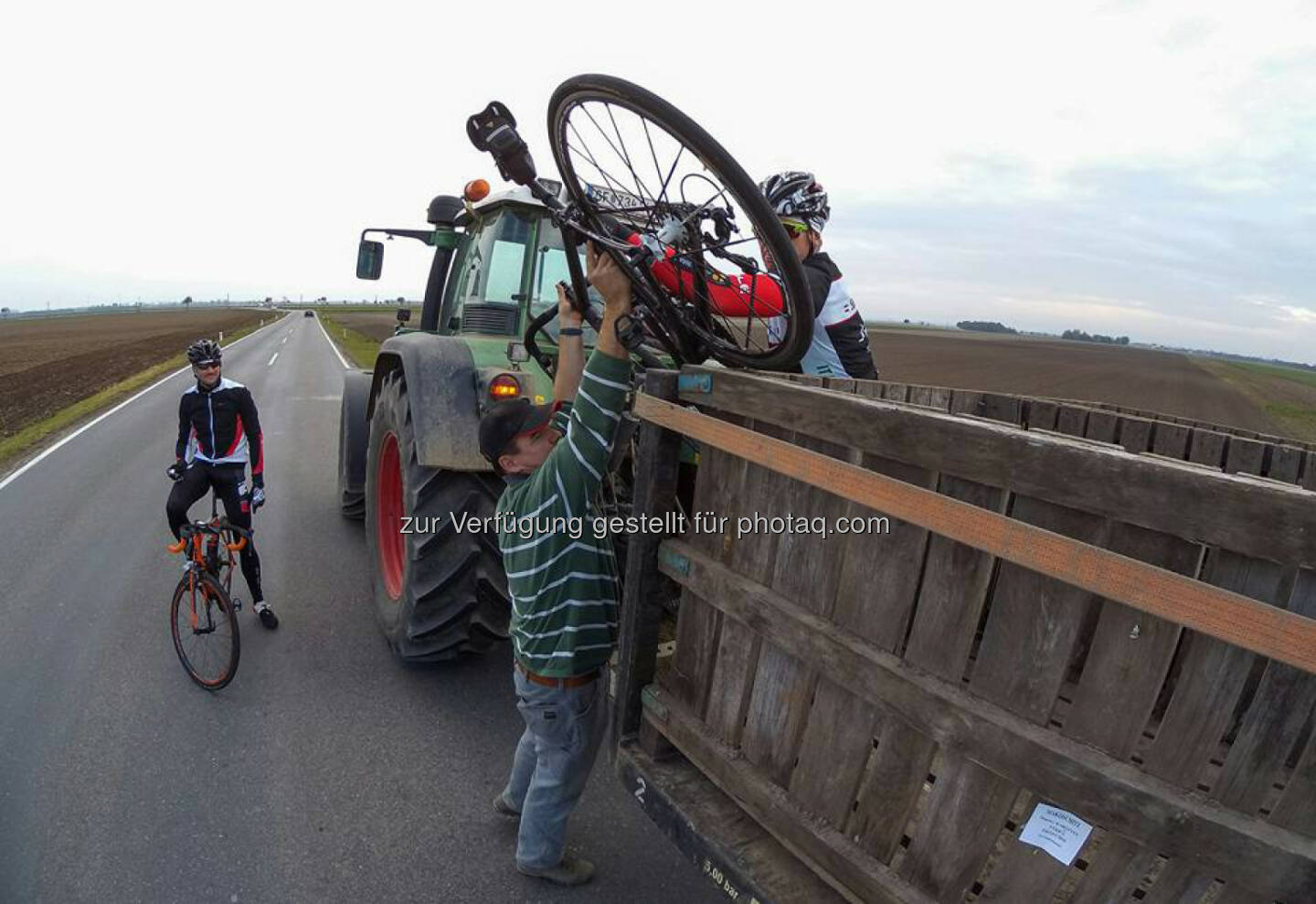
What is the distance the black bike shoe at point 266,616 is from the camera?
432 centimetres

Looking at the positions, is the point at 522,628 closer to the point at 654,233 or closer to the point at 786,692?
the point at 786,692

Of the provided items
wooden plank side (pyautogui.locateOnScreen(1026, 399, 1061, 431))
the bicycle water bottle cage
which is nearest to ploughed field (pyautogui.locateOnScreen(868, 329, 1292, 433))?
wooden plank side (pyautogui.locateOnScreen(1026, 399, 1061, 431))

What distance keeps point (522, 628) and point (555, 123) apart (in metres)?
1.72

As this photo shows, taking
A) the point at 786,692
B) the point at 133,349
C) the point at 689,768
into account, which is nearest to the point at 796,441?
the point at 786,692

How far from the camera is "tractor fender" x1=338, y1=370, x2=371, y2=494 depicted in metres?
5.93

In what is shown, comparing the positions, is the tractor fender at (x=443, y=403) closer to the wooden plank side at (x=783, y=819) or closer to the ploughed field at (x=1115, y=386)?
the wooden plank side at (x=783, y=819)

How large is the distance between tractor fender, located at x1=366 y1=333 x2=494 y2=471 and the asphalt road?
1.27 metres

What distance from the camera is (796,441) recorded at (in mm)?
1637

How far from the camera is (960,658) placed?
4.36 feet

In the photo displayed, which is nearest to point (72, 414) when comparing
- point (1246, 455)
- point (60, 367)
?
point (60, 367)

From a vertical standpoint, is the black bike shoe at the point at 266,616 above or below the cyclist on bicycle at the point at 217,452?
below

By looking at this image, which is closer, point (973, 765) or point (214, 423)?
point (973, 765)

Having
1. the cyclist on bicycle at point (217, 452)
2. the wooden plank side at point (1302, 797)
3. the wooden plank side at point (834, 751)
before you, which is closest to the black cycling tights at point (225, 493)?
the cyclist on bicycle at point (217, 452)

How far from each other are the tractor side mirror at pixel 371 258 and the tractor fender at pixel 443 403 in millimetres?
2477
